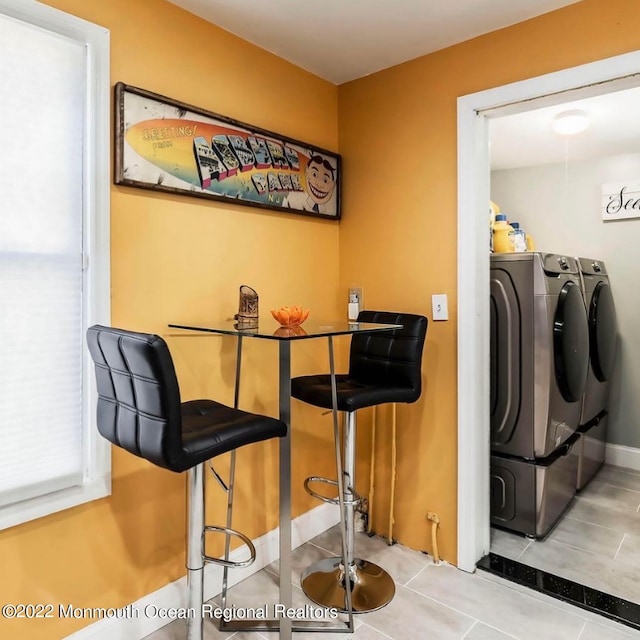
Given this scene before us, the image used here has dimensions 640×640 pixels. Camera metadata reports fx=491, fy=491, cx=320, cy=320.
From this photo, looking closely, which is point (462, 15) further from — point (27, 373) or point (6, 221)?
point (27, 373)

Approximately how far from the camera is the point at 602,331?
10.3 ft

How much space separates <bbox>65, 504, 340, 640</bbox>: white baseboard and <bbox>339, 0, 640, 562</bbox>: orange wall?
0.41 metres

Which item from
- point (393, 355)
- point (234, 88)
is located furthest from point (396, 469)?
point (234, 88)

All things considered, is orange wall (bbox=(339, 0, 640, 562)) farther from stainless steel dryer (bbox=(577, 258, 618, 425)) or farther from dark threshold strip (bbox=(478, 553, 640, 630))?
stainless steel dryer (bbox=(577, 258, 618, 425))

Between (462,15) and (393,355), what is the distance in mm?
1359

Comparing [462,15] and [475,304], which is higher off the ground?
[462,15]

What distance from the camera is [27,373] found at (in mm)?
1506

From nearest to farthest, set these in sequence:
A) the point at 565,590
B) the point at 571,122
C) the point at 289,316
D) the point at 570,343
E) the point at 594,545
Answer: the point at 289,316 → the point at 565,590 → the point at 594,545 → the point at 570,343 → the point at 571,122

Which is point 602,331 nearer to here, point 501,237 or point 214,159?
point 501,237

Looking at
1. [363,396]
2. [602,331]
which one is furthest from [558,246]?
[363,396]

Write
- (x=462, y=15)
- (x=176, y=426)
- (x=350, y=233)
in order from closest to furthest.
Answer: (x=176, y=426) → (x=462, y=15) → (x=350, y=233)

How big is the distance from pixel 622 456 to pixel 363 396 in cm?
267

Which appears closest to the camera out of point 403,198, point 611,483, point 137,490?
point 137,490

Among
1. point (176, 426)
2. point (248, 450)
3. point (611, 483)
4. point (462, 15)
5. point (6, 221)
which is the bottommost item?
point (611, 483)
